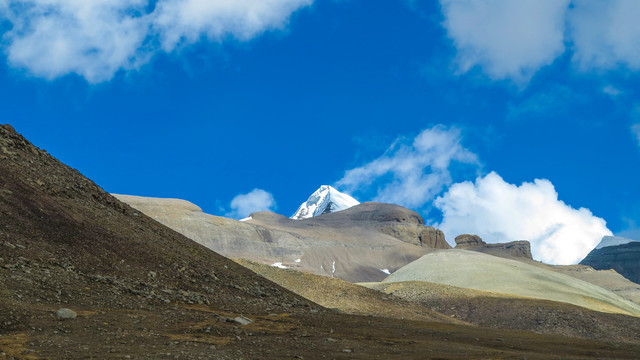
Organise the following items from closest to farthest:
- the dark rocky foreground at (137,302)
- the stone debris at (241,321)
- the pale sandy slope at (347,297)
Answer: the dark rocky foreground at (137,302)
the stone debris at (241,321)
the pale sandy slope at (347,297)

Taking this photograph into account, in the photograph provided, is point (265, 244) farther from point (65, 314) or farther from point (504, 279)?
point (65, 314)

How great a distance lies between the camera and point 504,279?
83.6m

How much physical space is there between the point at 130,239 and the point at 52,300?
10735 mm

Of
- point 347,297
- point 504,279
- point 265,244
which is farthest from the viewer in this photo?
point 265,244

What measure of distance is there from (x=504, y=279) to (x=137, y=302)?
70.3 meters

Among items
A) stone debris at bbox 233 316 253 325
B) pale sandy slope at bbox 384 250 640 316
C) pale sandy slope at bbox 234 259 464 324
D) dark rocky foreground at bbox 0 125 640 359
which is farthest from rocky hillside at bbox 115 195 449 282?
stone debris at bbox 233 316 253 325

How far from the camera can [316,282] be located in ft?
156

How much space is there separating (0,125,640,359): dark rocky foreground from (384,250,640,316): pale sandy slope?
51336 mm

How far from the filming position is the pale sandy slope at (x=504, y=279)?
247ft

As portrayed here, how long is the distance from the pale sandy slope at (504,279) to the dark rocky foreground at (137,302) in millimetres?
51336

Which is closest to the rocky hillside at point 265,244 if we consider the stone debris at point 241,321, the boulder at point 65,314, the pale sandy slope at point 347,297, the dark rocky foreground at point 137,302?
the pale sandy slope at point 347,297

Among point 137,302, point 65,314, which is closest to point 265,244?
point 137,302

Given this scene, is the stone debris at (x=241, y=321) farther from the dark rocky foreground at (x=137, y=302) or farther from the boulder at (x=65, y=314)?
the boulder at (x=65, y=314)

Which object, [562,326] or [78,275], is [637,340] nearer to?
[562,326]
